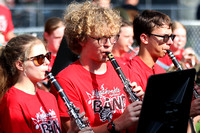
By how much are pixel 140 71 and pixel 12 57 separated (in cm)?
138

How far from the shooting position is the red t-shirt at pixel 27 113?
9.61 ft

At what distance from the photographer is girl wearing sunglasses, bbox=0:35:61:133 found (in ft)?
9.73

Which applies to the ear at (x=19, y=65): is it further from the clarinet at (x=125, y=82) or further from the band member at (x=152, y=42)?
the band member at (x=152, y=42)

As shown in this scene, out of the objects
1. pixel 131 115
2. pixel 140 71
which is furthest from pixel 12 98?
pixel 140 71

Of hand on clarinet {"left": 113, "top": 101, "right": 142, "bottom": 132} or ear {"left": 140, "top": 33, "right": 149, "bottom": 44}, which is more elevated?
ear {"left": 140, "top": 33, "right": 149, "bottom": 44}

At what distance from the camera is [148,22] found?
416 centimetres

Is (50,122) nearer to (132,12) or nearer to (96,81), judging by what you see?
(96,81)

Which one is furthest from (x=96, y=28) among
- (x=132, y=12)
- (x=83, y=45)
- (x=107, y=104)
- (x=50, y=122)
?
(x=132, y=12)

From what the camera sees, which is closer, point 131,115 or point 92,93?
point 131,115

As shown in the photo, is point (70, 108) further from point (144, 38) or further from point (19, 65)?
point (144, 38)

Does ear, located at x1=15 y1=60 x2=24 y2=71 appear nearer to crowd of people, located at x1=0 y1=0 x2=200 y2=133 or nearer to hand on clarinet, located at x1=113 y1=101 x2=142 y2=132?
crowd of people, located at x1=0 y1=0 x2=200 y2=133

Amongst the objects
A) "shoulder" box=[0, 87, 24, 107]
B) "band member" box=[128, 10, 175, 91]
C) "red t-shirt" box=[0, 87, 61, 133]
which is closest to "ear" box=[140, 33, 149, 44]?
"band member" box=[128, 10, 175, 91]

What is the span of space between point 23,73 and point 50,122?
1.64ft

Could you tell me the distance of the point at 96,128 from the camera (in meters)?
3.15
